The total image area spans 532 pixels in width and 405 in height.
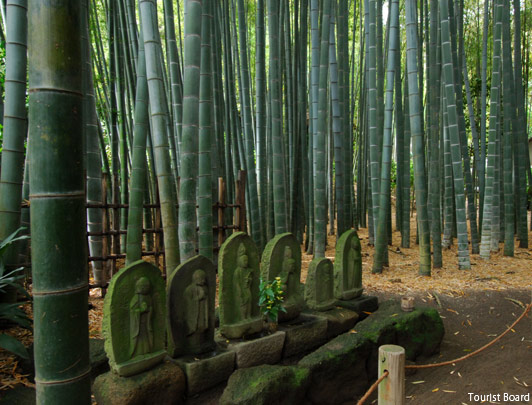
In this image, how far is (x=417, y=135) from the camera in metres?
4.12

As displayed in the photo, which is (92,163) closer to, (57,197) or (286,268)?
(286,268)

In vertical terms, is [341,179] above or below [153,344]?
above

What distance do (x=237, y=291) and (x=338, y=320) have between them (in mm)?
927

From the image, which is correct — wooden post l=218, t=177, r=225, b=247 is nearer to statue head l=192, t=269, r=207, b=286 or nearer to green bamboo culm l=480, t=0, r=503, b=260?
statue head l=192, t=269, r=207, b=286

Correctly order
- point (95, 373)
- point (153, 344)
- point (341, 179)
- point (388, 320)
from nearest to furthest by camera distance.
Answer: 1. point (153, 344)
2. point (95, 373)
3. point (388, 320)
4. point (341, 179)

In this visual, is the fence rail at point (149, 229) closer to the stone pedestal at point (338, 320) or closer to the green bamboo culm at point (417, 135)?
the stone pedestal at point (338, 320)

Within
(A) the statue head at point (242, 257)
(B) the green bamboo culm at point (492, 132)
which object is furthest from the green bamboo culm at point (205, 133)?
(B) the green bamboo culm at point (492, 132)

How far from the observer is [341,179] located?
4.46 m

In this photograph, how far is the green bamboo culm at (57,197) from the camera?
740mm

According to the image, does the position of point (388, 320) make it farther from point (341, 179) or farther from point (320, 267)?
point (341, 179)

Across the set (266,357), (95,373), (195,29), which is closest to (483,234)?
(266,357)

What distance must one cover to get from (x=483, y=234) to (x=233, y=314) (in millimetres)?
3939

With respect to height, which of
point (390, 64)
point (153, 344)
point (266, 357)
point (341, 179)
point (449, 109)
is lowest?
point (266, 357)

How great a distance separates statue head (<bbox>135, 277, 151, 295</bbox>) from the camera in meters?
2.04
